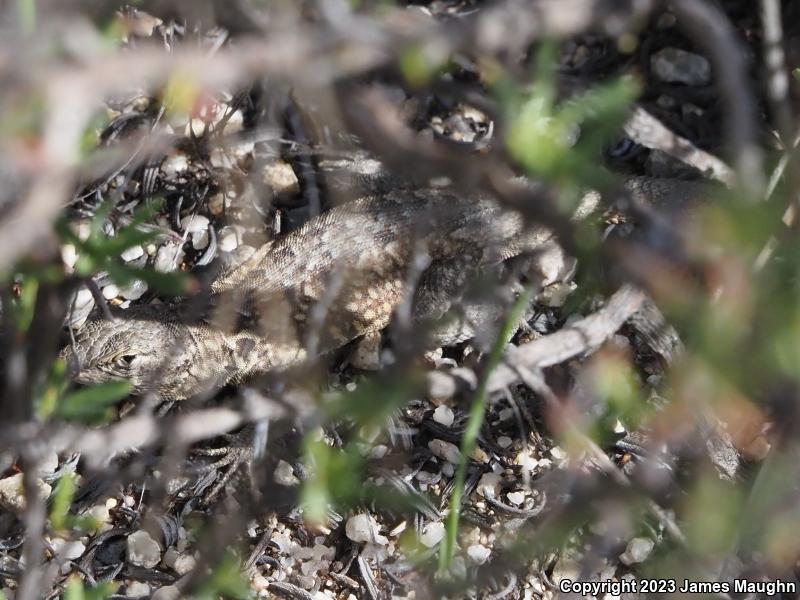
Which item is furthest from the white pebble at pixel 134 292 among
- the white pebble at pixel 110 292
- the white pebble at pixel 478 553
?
the white pebble at pixel 478 553

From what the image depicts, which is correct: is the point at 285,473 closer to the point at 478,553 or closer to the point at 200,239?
the point at 478,553

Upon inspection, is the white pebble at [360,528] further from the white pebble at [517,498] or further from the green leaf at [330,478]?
the green leaf at [330,478]

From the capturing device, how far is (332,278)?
131 inches

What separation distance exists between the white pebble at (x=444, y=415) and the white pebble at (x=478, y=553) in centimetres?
48

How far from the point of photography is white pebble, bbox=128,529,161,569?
9.88ft

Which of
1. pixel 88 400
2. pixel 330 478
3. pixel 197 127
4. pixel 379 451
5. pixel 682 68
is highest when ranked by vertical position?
pixel 330 478

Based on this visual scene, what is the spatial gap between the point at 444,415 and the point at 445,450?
148mm

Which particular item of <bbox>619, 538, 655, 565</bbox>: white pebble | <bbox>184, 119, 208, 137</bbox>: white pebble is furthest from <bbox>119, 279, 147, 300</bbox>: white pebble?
<bbox>619, 538, 655, 565</bbox>: white pebble

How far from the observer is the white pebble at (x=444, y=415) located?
3.26 meters

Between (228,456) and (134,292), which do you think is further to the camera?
(134,292)

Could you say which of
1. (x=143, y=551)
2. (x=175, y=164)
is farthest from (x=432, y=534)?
(x=175, y=164)

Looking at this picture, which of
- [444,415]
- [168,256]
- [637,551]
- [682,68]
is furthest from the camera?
[682,68]

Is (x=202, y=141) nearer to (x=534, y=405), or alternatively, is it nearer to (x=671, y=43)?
(x=534, y=405)

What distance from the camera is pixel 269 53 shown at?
1.05 metres
